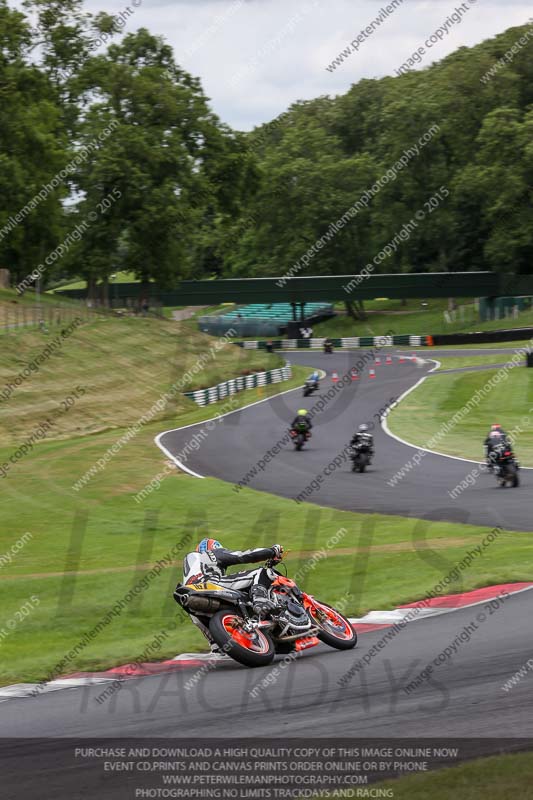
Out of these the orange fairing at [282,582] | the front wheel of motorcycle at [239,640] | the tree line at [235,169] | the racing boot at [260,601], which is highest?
the tree line at [235,169]

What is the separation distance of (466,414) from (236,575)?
27659 millimetres

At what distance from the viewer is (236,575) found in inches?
405

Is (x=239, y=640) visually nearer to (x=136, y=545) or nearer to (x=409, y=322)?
(x=136, y=545)

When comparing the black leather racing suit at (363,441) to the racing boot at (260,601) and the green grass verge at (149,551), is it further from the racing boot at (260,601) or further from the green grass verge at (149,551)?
the racing boot at (260,601)

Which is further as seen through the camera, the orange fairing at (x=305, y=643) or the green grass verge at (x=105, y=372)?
the green grass verge at (x=105, y=372)

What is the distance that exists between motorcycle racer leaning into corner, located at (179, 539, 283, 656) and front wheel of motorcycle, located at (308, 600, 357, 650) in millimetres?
563

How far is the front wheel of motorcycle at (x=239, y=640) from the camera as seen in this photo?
9523 mm

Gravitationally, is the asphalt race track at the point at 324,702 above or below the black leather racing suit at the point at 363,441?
above

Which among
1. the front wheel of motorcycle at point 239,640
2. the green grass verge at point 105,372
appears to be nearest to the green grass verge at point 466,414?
the green grass verge at point 105,372

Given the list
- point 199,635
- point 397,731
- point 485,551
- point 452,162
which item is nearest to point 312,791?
point 397,731

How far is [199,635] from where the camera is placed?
454 inches

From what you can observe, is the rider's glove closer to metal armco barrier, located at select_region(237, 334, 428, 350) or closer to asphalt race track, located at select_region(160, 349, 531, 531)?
asphalt race track, located at select_region(160, 349, 531, 531)

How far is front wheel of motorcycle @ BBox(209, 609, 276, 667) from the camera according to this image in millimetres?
9523

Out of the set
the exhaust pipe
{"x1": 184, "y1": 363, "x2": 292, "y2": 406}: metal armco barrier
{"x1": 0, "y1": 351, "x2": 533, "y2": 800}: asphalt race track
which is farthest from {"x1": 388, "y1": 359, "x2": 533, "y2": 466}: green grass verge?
the exhaust pipe
